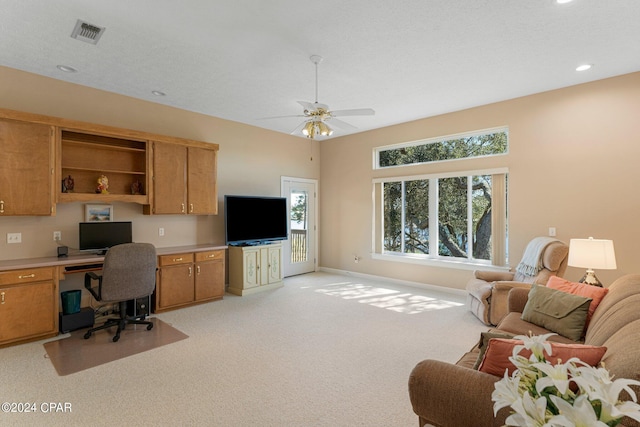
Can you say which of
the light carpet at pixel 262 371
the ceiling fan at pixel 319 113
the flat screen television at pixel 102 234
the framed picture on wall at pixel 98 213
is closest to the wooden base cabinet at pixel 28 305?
the light carpet at pixel 262 371

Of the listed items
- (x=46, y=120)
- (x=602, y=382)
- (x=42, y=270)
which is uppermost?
(x=46, y=120)

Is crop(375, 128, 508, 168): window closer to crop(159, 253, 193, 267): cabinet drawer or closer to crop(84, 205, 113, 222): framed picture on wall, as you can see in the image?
crop(159, 253, 193, 267): cabinet drawer

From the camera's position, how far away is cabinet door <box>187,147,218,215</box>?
495 centimetres

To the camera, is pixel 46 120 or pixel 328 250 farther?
pixel 328 250

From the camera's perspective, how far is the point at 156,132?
4.86 metres

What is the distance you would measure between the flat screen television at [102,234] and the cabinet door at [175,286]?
0.71 meters

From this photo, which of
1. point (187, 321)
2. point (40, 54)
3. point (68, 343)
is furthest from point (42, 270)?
point (40, 54)

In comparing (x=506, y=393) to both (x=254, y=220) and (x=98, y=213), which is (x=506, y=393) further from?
(x=254, y=220)

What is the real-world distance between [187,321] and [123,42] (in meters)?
3.30

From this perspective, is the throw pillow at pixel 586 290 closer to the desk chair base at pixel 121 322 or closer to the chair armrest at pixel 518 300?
the chair armrest at pixel 518 300

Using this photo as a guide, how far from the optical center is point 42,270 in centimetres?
342

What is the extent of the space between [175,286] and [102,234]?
1185 mm

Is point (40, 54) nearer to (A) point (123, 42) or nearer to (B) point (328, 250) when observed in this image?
(A) point (123, 42)

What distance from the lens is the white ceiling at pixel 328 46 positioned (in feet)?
8.48
